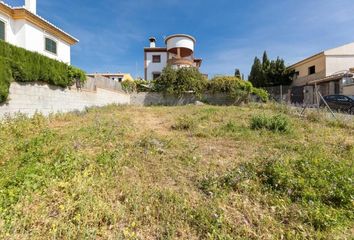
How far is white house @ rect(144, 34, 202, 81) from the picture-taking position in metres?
25.5

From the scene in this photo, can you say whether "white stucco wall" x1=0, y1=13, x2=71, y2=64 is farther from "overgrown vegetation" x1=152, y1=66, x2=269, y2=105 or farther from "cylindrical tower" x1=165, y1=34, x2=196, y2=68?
"cylindrical tower" x1=165, y1=34, x2=196, y2=68

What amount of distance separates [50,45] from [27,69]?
768cm

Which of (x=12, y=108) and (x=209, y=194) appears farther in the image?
(x=12, y=108)

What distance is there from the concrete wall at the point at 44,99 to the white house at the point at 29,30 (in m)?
4.01

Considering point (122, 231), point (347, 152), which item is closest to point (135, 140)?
point (122, 231)

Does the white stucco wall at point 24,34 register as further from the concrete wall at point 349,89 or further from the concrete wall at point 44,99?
the concrete wall at point 349,89

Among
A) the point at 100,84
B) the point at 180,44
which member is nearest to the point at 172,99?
the point at 100,84

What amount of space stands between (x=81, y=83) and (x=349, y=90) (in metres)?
21.4

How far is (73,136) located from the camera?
5.70 meters

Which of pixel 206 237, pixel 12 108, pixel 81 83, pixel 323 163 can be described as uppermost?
pixel 81 83

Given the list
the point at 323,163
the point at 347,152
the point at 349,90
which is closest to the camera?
the point at 323,163

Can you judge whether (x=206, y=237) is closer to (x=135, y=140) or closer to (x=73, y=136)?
(x=135, y=140)

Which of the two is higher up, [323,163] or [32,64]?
[32,64]

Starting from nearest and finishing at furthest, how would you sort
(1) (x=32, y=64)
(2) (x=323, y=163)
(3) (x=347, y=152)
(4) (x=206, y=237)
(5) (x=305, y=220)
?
(4) (x=206, y=237) → (5) (x=305, y=220) → (2) (x=323, y=163) → (3) (x=347, y=152) → (1) (x=32, y=64)
